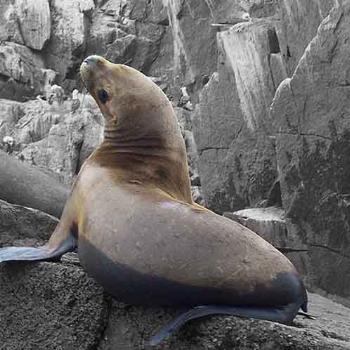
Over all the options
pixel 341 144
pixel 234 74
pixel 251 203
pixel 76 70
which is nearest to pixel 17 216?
pixel 341 144

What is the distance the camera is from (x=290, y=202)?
11047 mm

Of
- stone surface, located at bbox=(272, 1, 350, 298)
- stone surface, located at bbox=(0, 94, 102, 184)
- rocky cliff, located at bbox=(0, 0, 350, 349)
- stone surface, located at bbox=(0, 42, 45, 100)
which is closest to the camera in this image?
rocky cliff, located at bbox=(0, 0, 350, 349)

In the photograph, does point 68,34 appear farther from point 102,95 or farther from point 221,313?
point 221,313

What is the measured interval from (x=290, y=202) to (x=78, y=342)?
8822mm

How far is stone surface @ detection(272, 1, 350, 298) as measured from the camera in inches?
408

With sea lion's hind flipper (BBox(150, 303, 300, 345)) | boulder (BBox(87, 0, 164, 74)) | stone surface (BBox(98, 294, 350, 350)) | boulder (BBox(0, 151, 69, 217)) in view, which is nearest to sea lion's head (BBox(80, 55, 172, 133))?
stone surface (BBox(98, 294, 350, 350))

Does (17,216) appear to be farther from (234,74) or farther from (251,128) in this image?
(234,74)

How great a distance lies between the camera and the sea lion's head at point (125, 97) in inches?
108

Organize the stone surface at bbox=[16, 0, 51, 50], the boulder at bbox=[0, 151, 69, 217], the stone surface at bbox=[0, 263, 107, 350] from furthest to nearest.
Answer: the stone surface at bbox=[16, 0, 51, 50]
the boulder at bbox=[0, 151, 69, 217]
the stone surface at bbox=[0, 263, 107, 350]

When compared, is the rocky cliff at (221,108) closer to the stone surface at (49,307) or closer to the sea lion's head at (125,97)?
the stone surface at (49,307)

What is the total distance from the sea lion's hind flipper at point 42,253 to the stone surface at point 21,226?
27.8 inches

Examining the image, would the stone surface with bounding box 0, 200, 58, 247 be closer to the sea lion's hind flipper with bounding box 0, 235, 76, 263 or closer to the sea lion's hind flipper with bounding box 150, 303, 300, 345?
the sea lion's hind flipper with bounding box 0, 235, 76, 263

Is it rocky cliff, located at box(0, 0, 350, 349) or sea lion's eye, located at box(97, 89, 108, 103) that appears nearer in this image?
sea lion's eye, located at box(97, 89, 108, 103)

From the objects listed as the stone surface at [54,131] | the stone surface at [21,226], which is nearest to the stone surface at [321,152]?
the stone surface at [54,131]
